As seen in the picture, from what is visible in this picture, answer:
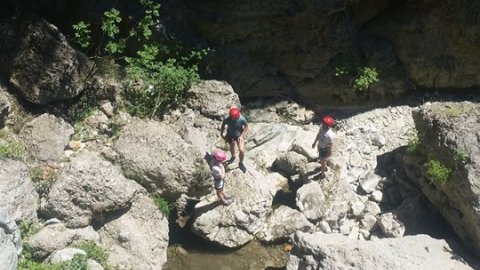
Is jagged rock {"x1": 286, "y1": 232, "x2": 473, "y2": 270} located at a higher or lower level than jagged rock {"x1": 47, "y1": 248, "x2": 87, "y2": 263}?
higher

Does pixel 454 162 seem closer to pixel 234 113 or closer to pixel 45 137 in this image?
pixel 234 113

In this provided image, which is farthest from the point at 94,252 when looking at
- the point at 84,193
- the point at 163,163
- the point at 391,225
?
the point at 391,225

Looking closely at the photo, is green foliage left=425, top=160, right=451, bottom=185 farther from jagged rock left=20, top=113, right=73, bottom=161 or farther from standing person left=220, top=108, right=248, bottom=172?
jagged rock left=20, top=113, right=73, bottom=161

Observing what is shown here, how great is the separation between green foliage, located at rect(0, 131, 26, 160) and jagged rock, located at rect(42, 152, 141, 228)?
0.89 meters

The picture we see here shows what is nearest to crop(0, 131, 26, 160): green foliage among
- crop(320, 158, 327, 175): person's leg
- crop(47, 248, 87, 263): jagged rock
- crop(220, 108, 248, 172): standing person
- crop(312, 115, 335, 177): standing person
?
crop(47, 248, 87, 263): jagged rock

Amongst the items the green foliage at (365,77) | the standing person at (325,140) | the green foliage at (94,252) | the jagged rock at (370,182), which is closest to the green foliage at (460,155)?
the jagged rock at (370,182)

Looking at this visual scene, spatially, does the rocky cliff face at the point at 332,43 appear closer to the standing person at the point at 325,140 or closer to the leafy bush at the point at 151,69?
the leafy bush at the point at 151,69

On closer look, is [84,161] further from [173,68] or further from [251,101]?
[251,101]

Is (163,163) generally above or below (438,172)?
below

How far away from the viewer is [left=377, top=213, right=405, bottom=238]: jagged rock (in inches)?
367

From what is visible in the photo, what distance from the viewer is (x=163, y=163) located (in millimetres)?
9281

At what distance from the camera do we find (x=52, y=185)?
8625 millimetres

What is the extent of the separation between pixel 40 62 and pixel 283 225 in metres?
5.33

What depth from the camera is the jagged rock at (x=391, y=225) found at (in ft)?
30.6
